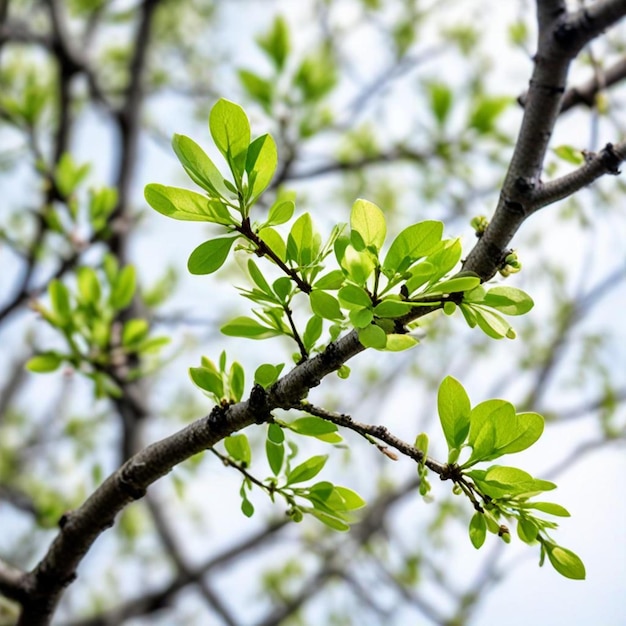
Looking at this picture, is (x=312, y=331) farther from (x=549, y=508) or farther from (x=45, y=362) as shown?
(x=45, y=362)

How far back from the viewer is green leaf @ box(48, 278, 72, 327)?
1333 mm

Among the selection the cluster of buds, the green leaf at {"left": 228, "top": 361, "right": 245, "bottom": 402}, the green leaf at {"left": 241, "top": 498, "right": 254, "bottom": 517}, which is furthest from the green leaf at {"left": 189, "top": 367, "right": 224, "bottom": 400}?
the cluster of buds

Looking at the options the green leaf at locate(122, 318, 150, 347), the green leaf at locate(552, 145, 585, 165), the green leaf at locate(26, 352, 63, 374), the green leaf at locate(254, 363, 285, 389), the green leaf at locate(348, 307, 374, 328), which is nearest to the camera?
the green leaf at locate(348, 307, 374, 328)

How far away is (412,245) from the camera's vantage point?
60cm

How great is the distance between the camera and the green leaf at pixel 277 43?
207 centimetres

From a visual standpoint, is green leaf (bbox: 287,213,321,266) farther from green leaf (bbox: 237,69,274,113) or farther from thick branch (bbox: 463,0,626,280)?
green leaf (bbox: 237,69,274,113)

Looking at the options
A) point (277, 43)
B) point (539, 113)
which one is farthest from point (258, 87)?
point (539, 113)

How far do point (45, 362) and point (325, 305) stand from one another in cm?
84

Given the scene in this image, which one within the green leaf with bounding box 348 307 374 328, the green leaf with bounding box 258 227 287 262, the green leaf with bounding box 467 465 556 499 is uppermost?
the green leaf with bounding box 258 227 287 262

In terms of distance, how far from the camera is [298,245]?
0.64m

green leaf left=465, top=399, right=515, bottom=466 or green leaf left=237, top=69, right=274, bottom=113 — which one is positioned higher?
green leaf left=237, top=69, right=274, bottom=113

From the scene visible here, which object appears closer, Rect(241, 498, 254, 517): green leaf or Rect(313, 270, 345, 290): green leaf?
Rect(313, 270, 345, 290): green leaf

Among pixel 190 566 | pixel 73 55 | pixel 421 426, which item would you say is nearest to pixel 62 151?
pixel 73 55

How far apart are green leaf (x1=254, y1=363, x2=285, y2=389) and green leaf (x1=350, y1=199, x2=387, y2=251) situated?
6.4 inches
